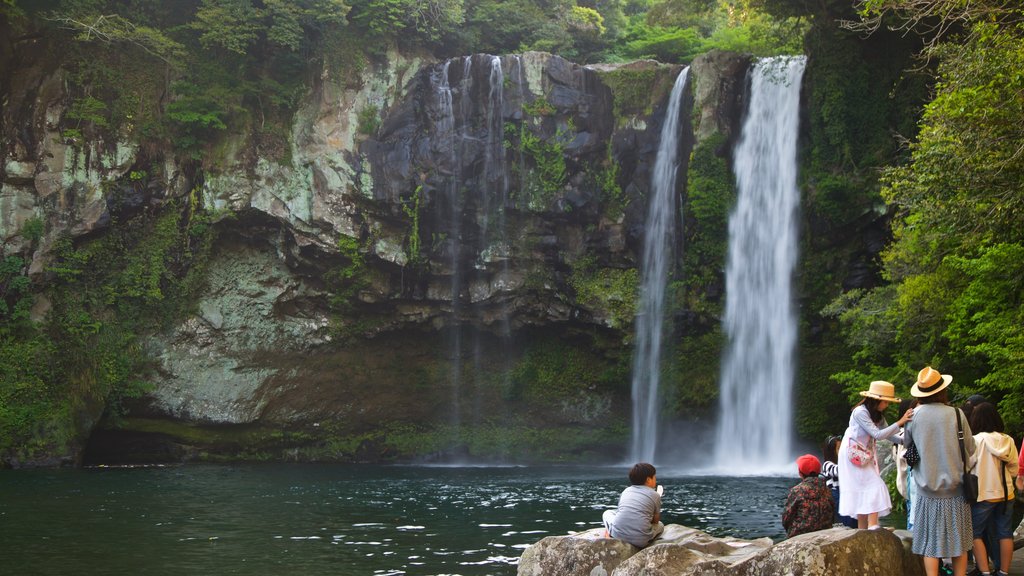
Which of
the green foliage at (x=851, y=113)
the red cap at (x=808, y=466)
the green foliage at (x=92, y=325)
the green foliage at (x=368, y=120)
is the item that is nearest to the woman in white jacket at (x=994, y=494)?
the red cap at (x=808, y=466)

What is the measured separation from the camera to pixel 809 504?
7688mm

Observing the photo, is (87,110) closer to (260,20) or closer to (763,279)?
(260,20)

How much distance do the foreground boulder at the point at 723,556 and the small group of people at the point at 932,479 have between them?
0.93 feet

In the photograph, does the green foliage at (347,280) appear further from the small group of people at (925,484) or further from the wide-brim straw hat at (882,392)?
the wide-brim straw hat at (882,392)

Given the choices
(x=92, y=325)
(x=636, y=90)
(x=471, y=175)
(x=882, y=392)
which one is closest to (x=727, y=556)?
(x=882, y=392)

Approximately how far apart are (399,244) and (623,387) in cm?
771

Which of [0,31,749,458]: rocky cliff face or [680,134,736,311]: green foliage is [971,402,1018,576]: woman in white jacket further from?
[0,31,749,458]: rocky cliff face

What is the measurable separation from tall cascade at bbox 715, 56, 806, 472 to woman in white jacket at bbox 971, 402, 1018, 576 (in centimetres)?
1552

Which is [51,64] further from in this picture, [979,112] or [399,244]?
[979,112]

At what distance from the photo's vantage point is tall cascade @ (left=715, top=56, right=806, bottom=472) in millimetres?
22953

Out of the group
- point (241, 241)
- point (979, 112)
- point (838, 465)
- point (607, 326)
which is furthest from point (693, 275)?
point (838, 465)

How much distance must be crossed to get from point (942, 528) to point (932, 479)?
35 centimetres

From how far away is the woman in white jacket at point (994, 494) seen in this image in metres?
7.06

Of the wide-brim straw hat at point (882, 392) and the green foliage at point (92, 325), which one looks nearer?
the wide-brim straw hat at point (882, 392)
